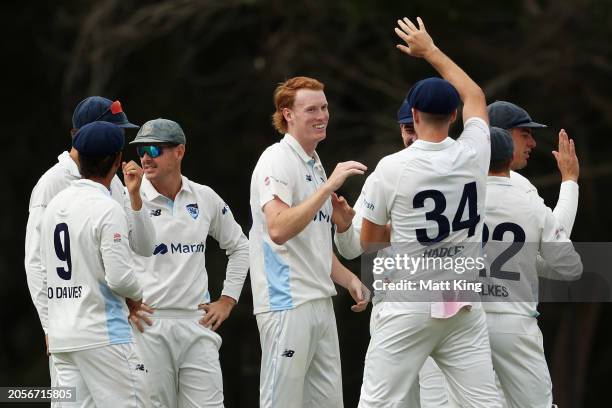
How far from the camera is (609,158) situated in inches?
859

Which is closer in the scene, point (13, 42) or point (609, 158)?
point (609, 158)

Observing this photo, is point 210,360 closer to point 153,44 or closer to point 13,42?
point 153,44

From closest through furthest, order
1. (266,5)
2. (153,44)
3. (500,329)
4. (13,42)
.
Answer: (500,329)
(266,5)
(153,44)
(13,42)

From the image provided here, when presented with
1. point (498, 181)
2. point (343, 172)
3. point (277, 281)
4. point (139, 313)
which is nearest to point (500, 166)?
point (498, 181)

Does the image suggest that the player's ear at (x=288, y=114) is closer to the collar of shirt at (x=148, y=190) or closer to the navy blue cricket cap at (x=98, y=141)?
the collar of shirt at (x=148, y=190)

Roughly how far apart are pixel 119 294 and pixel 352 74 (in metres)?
13.3

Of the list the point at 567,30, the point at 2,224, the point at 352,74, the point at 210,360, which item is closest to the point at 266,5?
the point at 352,74

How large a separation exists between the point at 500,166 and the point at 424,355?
1.52 m

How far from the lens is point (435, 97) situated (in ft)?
27.6

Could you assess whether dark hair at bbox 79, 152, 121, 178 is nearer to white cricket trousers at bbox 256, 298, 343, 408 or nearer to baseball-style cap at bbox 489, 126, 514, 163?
white cricket trousers at bbox 256, 298, 343, 408

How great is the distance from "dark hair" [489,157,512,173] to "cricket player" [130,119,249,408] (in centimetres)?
203

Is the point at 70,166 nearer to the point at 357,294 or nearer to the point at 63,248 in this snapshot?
the point at 63,248

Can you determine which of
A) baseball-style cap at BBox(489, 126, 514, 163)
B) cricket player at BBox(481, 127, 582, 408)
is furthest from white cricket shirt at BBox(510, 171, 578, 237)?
baseball-style cap at BBox(489, 126, 514, 163)

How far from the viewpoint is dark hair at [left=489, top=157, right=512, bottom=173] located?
30.9ft
